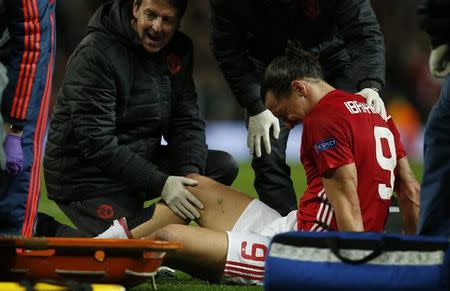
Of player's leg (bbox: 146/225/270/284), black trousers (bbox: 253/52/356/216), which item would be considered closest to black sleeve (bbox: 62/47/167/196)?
player's leg (bbox: 146/225/270/284)

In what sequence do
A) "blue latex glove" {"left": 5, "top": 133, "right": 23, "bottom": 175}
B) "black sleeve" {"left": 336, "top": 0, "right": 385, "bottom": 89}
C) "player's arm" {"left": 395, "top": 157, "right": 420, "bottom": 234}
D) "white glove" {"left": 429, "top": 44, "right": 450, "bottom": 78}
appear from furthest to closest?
"black sleeve" {"left": 336, "top": 0, "right": 385, "bottom": 89} → "player's arm" {"left": 395, "top": 157, "right": 420, "bottom": 234} → "blue latex glove" {"left": 5, "top": 133, "right": 23, "bottom": 175} → "white glove" {"left": 429, "top": 44, "right": 450, "bottom": 78}

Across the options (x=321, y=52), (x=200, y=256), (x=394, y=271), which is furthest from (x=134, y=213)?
(x=394, y=271)

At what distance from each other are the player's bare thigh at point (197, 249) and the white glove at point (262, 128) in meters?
Answer: 0.85

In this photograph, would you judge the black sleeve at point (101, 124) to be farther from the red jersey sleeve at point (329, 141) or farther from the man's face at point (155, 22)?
the red jersey sleeve at point (329, 141)

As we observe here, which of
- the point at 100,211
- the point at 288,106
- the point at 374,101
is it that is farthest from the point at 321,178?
the point at 100,211

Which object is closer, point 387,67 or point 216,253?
point 216,253

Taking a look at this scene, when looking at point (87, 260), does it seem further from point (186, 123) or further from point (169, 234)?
point (186, 123)

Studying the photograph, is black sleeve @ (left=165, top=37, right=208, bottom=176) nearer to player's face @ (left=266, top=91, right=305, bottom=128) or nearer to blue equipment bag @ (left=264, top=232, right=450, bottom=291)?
player's face @ (left=266, top=91, right=305, bottom=128)

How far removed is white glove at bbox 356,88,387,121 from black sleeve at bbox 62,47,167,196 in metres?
0.91

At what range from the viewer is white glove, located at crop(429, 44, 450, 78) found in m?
3.16

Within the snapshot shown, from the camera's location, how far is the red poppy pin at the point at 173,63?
464cm

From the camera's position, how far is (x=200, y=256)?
384cm

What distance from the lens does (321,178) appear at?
3760 mm

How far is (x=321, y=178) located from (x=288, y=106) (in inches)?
→ 14.0
